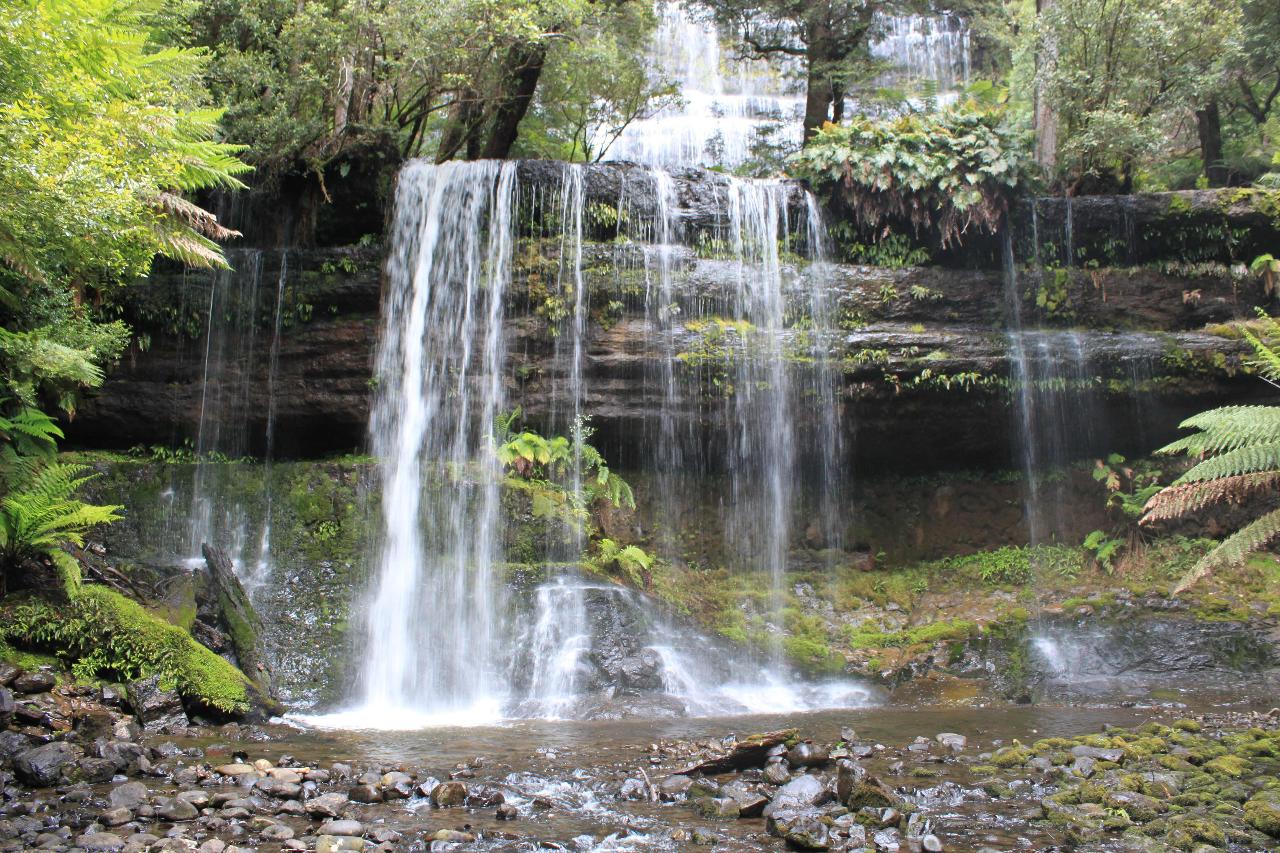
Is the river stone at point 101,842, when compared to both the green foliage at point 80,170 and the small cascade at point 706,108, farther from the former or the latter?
the small cascade at point 706,108

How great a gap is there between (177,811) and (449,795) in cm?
147

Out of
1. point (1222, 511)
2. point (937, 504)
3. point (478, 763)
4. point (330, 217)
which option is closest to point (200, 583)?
point (478, 763)

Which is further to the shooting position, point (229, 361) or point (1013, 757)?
point (229, 361)

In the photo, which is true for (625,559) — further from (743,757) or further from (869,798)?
(869,798)

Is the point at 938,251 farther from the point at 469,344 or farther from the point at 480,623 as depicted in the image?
the point at 480,623

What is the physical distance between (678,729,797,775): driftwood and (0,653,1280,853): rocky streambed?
0.04 feet

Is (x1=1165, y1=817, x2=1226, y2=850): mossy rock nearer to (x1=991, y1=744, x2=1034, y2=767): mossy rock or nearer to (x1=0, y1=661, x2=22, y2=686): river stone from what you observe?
(x1=991, y1=744, x2=1034, y2=767): mossy rock

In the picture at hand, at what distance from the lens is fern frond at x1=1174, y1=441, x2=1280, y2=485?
228 inches

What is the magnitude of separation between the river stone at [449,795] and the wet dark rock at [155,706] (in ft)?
9.10

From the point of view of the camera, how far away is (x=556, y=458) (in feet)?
38.9

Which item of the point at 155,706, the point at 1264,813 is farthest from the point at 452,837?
the point at 1264,813

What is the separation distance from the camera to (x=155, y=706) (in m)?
6.72

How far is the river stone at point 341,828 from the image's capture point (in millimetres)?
4520

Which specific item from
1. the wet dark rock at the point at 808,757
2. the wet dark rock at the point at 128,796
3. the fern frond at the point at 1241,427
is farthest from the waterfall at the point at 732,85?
the wet dark rock at the point at 128,796
